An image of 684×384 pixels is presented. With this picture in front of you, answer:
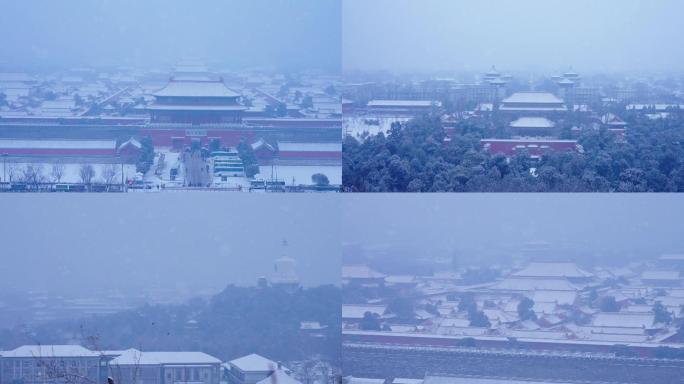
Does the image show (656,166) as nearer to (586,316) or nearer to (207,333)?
(586,316)

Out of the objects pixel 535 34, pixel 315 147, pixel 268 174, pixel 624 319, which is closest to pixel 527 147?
pixel 535 34

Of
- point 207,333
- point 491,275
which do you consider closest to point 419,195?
point 491,275

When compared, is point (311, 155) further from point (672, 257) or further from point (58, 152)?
point (672, 257)

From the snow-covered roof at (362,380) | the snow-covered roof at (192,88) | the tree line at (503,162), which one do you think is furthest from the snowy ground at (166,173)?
the snow-covered roof at (362,380)

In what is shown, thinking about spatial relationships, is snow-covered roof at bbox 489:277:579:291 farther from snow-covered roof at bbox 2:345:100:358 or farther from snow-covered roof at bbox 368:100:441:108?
snow-covered roof at bbox 2:345:100:358

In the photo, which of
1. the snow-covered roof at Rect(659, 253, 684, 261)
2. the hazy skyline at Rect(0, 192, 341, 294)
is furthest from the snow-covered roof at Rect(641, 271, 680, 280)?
the hazy skyline at Rect(0, 192, 341, 294)

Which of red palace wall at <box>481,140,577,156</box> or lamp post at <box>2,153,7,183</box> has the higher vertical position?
red palace wall at <box>481,140,577,156</box>
